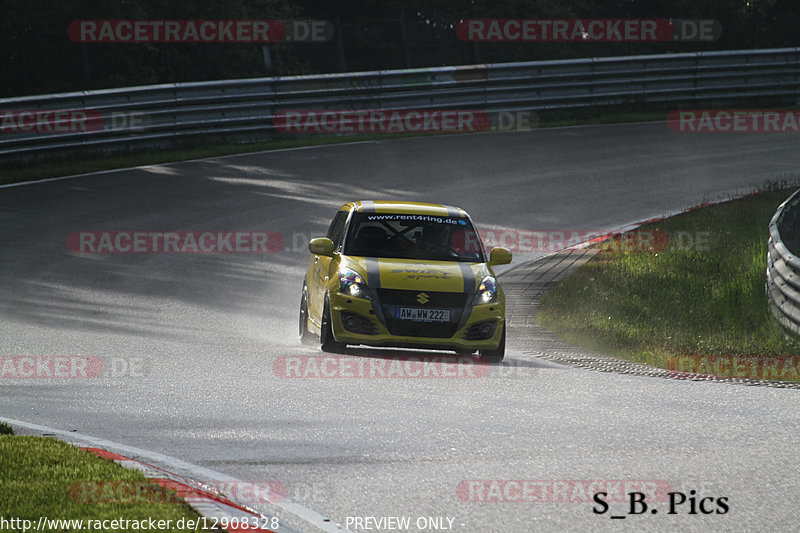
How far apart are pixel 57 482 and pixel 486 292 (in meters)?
6.11

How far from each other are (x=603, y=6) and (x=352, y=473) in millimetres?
36926

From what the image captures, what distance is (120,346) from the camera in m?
11.2

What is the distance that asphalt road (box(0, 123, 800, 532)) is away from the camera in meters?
6.24

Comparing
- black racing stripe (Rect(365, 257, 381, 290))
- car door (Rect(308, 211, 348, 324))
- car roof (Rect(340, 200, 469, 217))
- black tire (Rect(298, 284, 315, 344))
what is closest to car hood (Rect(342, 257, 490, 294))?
black racing stripe (Rect(365, 257, 381, 290))

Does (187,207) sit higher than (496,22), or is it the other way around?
(496,22)

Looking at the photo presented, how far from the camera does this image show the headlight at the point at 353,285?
10.9 metres

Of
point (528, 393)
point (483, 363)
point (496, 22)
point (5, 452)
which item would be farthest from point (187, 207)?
point (496, 22)

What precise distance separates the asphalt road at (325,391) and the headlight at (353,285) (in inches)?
35.6

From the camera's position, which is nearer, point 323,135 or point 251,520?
point 251,520

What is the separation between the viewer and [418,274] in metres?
11.1

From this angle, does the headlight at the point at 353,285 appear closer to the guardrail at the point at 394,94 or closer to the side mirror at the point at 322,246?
the side mirror at the point at 322,246

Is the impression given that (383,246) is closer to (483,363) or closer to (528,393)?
(483,363)

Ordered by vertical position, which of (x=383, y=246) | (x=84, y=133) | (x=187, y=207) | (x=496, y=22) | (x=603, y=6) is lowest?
(x=383, y=246)

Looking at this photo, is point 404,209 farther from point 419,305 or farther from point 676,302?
point 676,302
